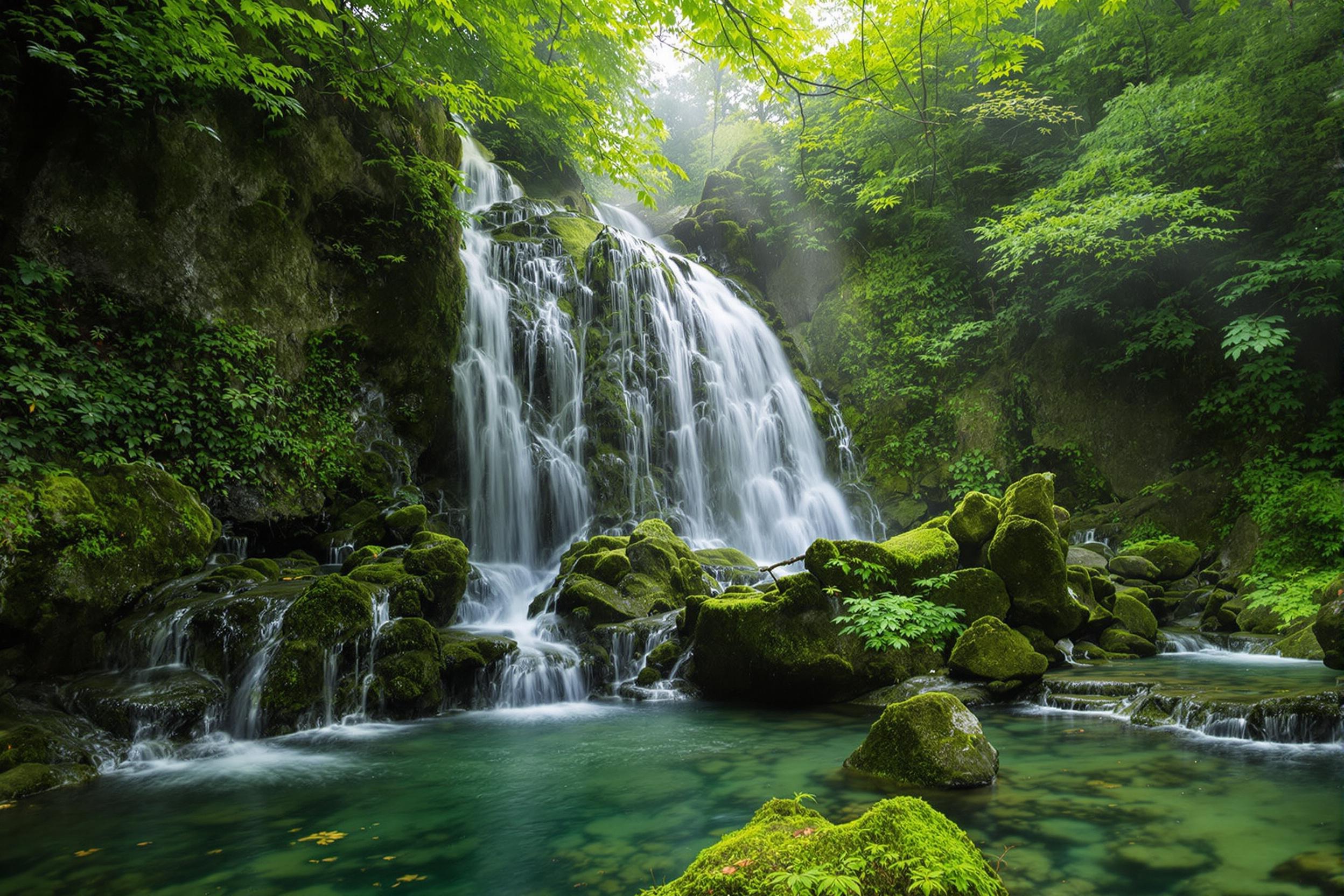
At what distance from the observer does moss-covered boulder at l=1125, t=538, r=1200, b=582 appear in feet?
37.7

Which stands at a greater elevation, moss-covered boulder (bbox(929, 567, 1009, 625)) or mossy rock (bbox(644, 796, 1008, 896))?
moss-covered boulder (bbox(929, 567, 1009, 625))

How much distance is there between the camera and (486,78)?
18.9 metres

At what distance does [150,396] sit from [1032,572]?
11.3 m

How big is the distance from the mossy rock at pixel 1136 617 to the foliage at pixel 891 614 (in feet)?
11.5

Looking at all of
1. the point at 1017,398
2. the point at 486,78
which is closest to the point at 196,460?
the point at 486,78

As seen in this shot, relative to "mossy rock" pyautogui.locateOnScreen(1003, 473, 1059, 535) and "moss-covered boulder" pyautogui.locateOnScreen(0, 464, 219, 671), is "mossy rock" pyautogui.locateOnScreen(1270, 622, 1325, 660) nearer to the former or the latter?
"mossy rock" pyautogui.locateOnScreen(1003, 473, 1059, 535)

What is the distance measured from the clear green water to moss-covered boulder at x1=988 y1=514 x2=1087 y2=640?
187cm

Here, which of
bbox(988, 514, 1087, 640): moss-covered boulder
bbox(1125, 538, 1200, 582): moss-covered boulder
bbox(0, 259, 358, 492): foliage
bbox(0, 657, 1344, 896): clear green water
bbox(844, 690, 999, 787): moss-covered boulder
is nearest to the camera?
bbox(0, 657, 1344, 896): clear green water

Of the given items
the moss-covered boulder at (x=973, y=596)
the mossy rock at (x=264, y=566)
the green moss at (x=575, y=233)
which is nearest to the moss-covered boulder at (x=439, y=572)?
the mossy rock at (x=264, y=566)

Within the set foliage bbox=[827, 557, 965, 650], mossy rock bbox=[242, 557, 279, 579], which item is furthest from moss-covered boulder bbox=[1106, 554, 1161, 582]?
mossy rock bbox=[242, 557, 279, 579]

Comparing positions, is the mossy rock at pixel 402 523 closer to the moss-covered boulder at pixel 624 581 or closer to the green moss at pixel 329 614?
the moss-covered boulder at pixel 624 581

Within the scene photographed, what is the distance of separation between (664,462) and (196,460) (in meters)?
8.56

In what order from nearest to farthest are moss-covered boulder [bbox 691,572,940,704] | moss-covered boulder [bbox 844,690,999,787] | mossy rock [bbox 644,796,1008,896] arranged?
mossy rock [bbox 644,796,1008,896] < moss-covered boulder [bbox 844,690,999,787] < moss-covered boulder [bbox 691,572,940,704]

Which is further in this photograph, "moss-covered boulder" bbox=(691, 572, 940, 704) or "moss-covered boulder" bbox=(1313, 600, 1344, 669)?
"moss-covered boulder" bbox=(691, 572, 940, 704)
